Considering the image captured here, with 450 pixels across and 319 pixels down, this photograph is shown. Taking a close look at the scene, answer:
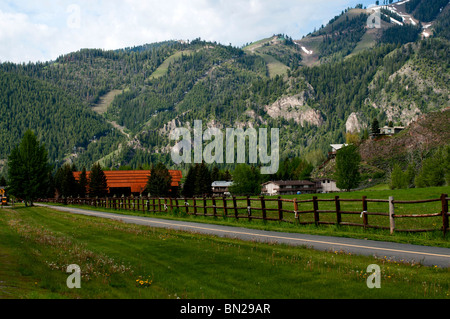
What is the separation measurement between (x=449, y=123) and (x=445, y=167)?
333 ft

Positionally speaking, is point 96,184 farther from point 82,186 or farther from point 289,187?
point 289,187

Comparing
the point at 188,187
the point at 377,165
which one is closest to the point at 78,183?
the point at 188,187

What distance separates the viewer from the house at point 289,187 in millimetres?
182000

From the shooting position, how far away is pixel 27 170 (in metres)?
74.8

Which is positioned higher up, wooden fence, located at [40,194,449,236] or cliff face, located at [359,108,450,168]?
cliff face, located at [359,108,450,168]

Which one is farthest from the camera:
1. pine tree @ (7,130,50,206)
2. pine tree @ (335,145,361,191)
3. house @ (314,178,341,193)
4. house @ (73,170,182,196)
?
house @ (314,178,341,193)

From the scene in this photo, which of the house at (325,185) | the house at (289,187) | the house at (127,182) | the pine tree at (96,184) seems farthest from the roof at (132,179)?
the house at (325,185)

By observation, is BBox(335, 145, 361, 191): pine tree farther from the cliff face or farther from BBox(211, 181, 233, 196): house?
BBox(211, 181, 233, 196): house

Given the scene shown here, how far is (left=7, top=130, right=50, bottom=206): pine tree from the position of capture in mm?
74062

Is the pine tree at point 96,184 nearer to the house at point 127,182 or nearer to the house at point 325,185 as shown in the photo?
the house at point 127,182

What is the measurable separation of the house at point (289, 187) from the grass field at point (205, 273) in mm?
165653

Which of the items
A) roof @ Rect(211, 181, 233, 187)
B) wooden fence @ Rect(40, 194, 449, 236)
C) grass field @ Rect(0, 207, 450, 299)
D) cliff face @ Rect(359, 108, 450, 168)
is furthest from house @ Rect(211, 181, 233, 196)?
grass field @ Rect(0, 207, 450, 299)

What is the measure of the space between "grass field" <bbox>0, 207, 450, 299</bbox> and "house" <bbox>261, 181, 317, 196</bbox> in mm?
165653
